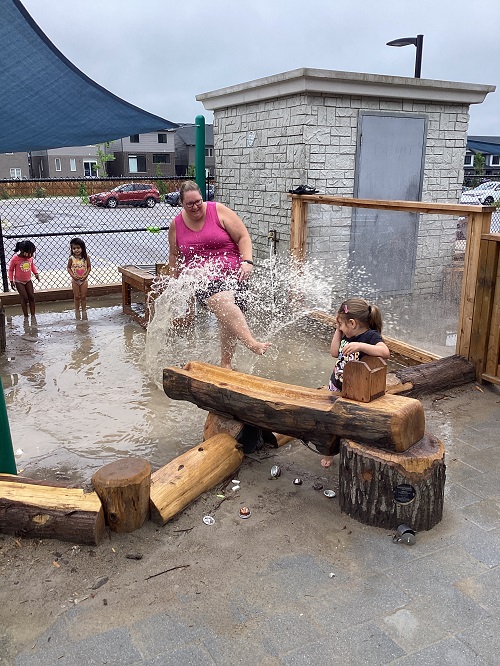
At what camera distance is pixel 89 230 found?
613 inches

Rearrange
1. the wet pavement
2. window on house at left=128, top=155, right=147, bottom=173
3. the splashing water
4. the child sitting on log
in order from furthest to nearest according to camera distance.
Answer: window on house at left=128, top=155, right=147, bottom=173
the splashing water
the child sitting on log
the wet pavement

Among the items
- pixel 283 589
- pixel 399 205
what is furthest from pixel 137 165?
pixel 283 589

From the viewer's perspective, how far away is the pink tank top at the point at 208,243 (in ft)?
16.1

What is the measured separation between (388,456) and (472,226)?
288 centimetres

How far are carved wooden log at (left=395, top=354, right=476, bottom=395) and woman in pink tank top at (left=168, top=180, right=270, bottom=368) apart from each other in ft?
4.25

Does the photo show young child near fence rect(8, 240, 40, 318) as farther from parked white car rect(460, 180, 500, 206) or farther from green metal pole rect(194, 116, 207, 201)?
parked white car rect(460, 180, 500, 206)

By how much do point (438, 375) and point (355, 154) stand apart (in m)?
3.50

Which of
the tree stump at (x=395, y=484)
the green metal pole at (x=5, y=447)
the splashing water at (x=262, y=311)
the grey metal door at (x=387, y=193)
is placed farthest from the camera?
the grey metal door at (x=387, y=193)

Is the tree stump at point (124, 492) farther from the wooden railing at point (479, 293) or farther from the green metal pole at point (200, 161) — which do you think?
the green metal pole at point (200, 161)

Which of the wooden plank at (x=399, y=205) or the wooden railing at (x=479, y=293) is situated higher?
the wooden plank at (x=399, y=205)

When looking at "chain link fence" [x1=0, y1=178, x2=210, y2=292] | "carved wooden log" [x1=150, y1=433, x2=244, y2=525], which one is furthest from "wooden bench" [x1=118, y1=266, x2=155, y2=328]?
"carved wooden log" [x1=150, y1=433, x2=244, y2=525]

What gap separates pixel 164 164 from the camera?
54219 mm

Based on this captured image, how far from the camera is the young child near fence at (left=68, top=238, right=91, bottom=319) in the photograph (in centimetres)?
761

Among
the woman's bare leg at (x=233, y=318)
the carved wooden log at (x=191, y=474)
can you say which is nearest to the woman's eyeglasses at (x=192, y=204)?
the woman's bare leg at (x=233, y=318)
